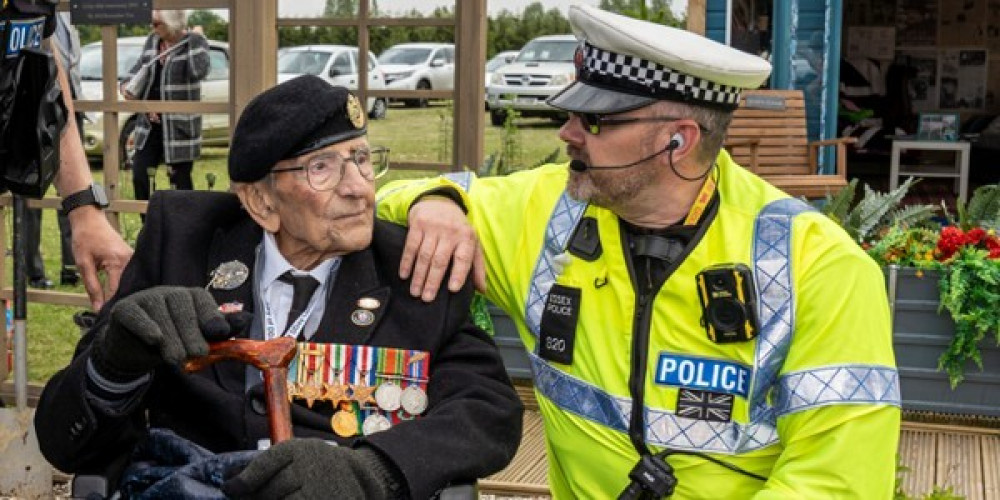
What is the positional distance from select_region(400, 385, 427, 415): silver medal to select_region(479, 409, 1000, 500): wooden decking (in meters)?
2.01

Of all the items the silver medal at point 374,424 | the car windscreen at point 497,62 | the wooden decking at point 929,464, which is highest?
the car windscreen at point 497,62

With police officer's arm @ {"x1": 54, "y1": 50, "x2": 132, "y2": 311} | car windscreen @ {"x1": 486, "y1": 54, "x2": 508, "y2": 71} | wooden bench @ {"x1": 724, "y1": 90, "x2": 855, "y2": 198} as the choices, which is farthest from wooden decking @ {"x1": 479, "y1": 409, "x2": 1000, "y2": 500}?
car windscreen @ {"x1": 486, "y1": 54, "x2": 508, "y2": 71}

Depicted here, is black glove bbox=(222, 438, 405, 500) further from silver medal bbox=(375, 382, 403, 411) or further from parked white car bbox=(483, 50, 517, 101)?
parked white car bbox=(483, 50, 517, 101)

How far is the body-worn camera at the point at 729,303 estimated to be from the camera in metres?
2.47

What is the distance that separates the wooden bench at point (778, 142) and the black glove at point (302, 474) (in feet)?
24.3

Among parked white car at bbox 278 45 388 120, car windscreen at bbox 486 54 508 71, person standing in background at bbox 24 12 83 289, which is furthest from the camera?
car windscreen at bbox 486 54 508 71

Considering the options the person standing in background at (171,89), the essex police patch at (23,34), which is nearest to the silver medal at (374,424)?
the essex police patch at (23,34)

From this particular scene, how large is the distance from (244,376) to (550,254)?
0.64 metres

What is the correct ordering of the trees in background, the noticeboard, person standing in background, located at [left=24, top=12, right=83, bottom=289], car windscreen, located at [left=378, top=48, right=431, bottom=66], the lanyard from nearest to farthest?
the lanyard → the noticeboard → person standing in background, located at [left=24, top=12, right=83, bottom=289] → the trees in background → car windscreen, located at [left=378, top=48, right=431, bottom=66]

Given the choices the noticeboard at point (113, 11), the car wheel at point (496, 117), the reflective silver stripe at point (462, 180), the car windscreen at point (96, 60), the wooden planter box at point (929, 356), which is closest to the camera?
the reflective silver stripe at point (462, 180)

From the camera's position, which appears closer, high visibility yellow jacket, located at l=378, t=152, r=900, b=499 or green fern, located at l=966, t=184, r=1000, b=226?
high visibility yellow jacket, located at l=378, t=152, r=900, b=499

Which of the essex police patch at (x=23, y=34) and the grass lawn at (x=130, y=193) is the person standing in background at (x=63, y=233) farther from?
the essex police patch at (x=23, y=34)

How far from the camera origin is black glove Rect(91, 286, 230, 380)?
7.43ft

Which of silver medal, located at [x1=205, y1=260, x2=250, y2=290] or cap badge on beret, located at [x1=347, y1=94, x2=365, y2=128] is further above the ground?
cap badge on beret, located at [x1=347, y1=94, x2=365, y2=128]
